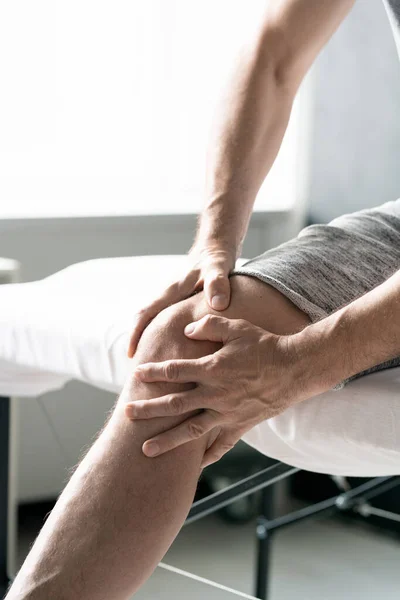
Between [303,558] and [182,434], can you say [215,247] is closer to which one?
[182,434]

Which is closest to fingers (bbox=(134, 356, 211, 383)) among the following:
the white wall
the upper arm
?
the upper arm

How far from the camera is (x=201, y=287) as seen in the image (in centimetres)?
119

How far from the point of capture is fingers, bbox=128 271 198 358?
1132mm

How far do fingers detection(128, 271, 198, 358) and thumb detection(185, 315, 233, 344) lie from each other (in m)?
0.12

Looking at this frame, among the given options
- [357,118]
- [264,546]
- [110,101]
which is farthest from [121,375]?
[357,118]

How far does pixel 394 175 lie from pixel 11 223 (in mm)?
1027

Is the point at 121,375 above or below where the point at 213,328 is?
below

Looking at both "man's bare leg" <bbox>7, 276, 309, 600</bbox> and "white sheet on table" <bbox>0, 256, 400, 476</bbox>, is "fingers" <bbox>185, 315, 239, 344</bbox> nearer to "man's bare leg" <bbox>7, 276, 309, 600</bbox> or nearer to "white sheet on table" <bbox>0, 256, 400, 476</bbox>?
"man's bare leg" <bbox>7, 276, 309, 600</bbox>

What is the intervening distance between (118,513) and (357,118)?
1824 mm

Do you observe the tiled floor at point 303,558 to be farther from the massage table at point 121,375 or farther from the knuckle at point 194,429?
the knuckle at point 194,429

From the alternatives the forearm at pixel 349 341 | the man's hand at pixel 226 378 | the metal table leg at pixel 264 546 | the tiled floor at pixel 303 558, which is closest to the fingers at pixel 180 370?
the man's hand at pixel 226 378

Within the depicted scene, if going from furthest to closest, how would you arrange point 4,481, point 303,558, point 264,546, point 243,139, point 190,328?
point 303,558
point 264,546
point 4,481
point 243,139
point 190,328

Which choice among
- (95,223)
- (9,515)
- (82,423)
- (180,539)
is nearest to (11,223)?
(95,223)

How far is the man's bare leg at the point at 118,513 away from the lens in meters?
0.91
